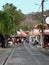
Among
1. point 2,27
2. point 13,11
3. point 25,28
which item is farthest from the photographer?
point 25,28

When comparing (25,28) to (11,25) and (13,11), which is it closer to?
(13,11)

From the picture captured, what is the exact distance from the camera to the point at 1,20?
69125 millimetres

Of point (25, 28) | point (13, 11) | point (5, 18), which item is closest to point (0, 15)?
point (5, 18)

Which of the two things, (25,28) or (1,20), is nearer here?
(1,20)

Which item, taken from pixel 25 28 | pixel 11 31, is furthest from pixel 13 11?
pixel 25 28

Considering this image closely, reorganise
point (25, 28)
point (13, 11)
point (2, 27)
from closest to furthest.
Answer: point (2, 27) → point (13, 11) → point (25, 28)

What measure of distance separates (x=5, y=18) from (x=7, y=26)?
5.83 feet

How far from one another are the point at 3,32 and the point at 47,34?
8965mm

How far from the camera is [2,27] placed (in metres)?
67.9

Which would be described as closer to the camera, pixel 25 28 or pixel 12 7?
pixel 12 7

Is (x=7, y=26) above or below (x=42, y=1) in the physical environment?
below

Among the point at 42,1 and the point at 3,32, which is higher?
the point at 42,1

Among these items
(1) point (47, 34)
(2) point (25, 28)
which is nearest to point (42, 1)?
(1) point (47, 34)

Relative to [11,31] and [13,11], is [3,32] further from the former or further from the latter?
[13,11]
